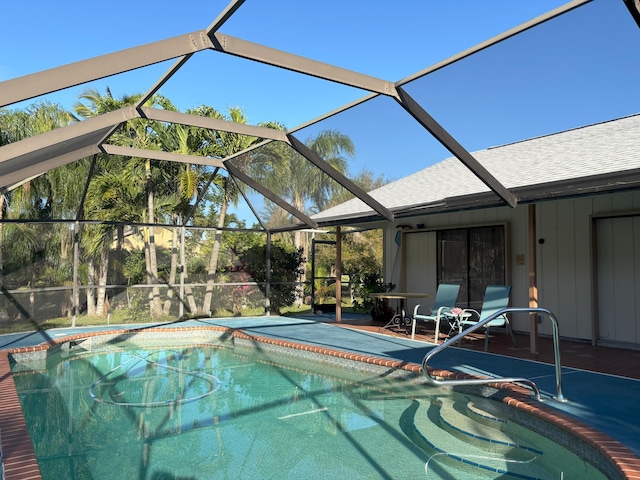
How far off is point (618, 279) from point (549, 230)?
4.65 ft

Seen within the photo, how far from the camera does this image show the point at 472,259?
1023 centimetres

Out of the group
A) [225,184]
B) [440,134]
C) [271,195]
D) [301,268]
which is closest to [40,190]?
[225,184]

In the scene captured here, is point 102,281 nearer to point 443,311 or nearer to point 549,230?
point 443,311

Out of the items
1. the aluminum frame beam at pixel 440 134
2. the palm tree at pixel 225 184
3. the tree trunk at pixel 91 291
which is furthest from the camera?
the palm tree at pixel 225 184

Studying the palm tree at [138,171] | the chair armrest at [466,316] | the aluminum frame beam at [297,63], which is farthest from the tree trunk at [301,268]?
the aluminum frame beam at [297,63]

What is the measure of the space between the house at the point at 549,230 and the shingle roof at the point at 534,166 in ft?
0.11

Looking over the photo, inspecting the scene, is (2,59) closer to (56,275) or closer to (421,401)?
(56,275)

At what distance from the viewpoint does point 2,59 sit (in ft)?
Answer: 53.2

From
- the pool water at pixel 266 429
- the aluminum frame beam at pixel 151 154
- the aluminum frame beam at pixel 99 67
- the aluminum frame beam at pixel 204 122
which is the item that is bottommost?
the pool water at pixel 266 429

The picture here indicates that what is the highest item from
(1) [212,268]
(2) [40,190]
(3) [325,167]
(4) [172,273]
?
(2) [40,190]

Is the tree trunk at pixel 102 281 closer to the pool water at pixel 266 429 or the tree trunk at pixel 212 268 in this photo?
the tree trunk at pixel 212 268

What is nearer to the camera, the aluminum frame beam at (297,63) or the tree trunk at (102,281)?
the aluminum frame beam at (297,63)

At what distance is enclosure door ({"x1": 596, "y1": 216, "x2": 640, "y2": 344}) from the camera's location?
7.53 meters

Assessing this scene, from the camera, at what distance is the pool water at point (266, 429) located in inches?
153
